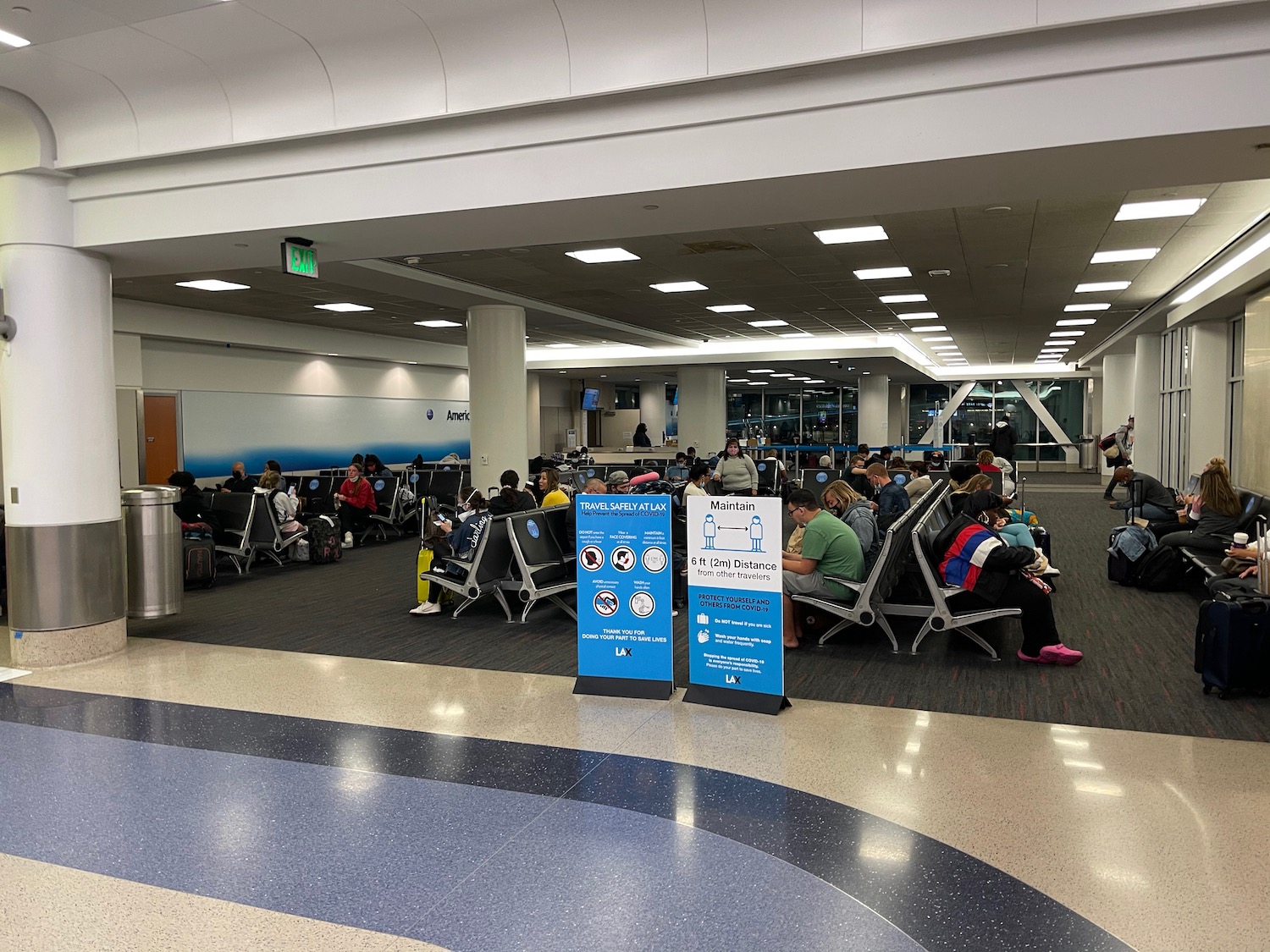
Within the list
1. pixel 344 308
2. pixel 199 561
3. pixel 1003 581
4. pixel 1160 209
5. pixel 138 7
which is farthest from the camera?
pixel 344 308

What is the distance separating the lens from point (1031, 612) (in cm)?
654

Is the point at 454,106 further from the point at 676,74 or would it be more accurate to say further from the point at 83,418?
the point at 83,418

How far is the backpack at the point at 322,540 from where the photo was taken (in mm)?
12289

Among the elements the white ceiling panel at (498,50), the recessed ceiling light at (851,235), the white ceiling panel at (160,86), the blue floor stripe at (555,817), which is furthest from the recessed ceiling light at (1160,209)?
the white ceiling panel at (160,86)

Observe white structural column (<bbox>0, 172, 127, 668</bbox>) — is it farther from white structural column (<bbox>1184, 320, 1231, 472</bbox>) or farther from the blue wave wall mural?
white structural column (<bbox>1184, 320, 1231, 472</bbox>)

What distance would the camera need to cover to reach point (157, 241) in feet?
22.1

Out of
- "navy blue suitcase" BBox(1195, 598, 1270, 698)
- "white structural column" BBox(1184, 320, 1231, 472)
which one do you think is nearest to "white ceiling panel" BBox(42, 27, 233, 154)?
"navy blue suitcase" BBox(1195, 598, 1270, 698)

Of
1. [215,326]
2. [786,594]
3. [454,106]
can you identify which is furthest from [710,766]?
[215,326]

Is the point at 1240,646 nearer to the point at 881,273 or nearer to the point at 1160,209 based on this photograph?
the point at 1160,209

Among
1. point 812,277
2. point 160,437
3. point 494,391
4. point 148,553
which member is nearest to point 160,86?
point 148,553

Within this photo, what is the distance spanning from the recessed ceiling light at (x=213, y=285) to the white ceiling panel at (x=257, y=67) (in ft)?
22.5

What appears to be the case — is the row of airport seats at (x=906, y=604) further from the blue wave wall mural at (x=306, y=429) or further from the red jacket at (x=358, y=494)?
→ the blue wave wall mural at (x=306, y=429)

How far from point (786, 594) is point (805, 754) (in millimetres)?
2402

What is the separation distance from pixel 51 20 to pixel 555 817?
4.93 metres
